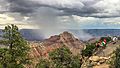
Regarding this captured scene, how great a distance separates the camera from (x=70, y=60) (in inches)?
3917

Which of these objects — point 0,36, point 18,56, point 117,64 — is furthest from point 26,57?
point 117,64

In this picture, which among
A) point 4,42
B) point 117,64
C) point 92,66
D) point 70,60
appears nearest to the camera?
point 4,42

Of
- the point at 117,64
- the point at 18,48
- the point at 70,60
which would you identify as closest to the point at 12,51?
the point at 18,48

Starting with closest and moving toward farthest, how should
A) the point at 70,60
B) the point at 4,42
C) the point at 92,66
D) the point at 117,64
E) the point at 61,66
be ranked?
the point at 4,42 < the point at 117,64 < the point at 92,66 < the point at 61,66 < the point at 70,60

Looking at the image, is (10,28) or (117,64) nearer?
(10,28)

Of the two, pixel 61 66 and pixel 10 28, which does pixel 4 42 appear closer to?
pixel 10 28

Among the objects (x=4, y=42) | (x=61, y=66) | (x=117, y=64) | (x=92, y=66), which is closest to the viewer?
(x=4, y=42)

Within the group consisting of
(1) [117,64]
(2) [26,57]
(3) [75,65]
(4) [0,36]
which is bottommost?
(3) [75,65]

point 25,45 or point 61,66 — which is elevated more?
point 25,45

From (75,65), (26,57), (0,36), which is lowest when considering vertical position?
(75,65)

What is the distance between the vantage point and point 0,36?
2287 inches

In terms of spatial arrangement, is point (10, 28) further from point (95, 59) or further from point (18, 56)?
point (95, 59)

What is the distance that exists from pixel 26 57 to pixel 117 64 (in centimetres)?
2380

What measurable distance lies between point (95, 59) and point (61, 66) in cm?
1054
